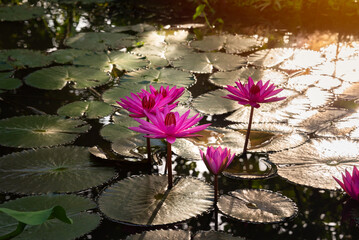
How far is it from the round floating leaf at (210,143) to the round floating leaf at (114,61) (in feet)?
3.94

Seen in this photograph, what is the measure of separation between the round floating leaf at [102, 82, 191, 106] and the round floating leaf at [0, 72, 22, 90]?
706mm

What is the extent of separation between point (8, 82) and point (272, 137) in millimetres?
1987

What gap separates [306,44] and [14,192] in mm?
2908

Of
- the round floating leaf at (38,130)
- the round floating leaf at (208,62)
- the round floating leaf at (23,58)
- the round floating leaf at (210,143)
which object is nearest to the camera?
the round floating leaf at (210,143)

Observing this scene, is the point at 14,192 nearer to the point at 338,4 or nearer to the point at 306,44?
the point at 306,44

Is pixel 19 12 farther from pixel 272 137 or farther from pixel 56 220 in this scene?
pixel 56 220

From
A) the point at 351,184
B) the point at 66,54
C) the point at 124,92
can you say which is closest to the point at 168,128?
the point at 351,184

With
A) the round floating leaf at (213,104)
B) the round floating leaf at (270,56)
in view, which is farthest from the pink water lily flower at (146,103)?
the round floating leaf at (270,56)

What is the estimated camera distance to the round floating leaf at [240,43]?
3914mm

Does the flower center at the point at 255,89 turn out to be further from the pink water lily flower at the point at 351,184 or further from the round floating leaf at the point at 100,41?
the round floating leaf at the point at 100,41

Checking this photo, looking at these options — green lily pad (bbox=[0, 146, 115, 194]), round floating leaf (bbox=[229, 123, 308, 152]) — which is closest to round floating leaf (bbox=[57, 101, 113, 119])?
green lily pad (bbox=[0, 146, 115, 194])

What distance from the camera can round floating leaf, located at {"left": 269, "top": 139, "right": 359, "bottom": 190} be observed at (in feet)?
6.84

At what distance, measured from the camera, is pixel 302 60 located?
359 cm

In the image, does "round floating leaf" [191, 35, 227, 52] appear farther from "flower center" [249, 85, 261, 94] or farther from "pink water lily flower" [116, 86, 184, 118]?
"pink water lily flower" [116, 86, 184, 118]
